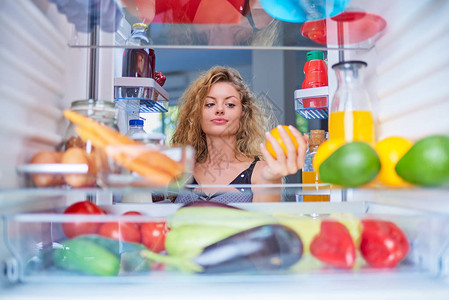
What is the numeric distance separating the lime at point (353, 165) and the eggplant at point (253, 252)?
0.47 ft

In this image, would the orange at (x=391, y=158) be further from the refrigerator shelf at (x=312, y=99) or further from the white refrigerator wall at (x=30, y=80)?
the refrigerator shelf at (x=312, y=99)

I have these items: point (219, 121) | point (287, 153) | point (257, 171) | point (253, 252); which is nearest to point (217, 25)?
point (287, 153)

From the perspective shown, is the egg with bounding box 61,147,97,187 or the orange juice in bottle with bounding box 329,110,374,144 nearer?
the egg with bounding box 61,147,97,187

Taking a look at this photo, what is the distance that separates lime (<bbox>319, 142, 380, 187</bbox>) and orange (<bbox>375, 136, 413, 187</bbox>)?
4 cm

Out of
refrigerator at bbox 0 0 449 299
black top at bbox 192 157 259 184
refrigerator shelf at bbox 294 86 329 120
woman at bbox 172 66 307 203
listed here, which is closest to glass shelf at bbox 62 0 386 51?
refrigerator at bbox 0 0 449 299

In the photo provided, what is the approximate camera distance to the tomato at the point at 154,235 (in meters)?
0.74

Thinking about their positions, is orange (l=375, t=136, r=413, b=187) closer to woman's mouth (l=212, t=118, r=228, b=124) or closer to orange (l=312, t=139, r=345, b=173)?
orange (l=312, t=139, r=345, b=173)

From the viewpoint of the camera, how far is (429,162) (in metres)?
0.62

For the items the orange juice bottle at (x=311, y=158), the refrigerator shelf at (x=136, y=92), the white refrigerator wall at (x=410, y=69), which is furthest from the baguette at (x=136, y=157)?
the refrigerator shelf at (x=136, y=92)

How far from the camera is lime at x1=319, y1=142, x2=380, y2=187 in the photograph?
0.67m

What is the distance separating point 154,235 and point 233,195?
3.24ft

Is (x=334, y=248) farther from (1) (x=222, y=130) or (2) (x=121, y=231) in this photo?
(1) (x=222, y=130)

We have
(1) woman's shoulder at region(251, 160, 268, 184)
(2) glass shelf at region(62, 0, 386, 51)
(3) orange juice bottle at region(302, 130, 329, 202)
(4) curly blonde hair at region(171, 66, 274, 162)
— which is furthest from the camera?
(4) curly blonde hair at region(171, 66, 274, 162)

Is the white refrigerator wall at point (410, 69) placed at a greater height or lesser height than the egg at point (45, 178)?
greater
